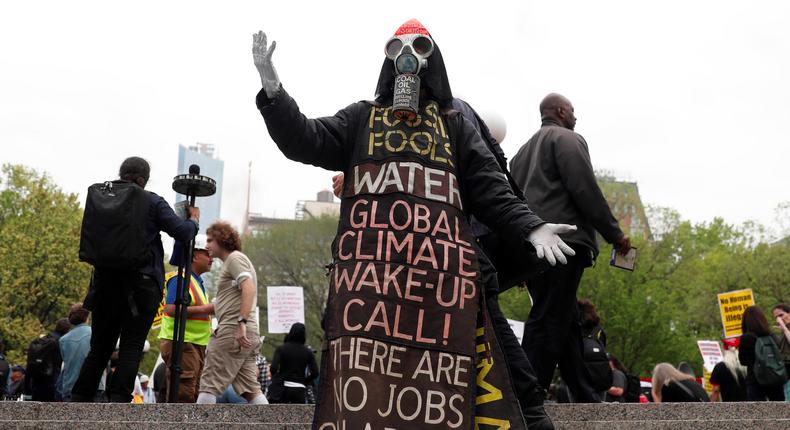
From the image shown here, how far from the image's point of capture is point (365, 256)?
4.57 metres

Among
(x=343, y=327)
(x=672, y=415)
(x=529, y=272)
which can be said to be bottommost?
(x=672, y=415)

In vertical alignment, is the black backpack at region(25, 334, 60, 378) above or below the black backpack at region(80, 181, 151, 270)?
below

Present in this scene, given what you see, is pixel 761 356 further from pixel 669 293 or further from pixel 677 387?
pixel 669 293

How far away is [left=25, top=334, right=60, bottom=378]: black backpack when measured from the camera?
11.0 metres

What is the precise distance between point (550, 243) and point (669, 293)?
4259cm

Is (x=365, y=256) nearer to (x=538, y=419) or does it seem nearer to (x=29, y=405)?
(x=538, y=419)

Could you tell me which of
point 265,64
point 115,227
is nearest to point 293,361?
point 115,227

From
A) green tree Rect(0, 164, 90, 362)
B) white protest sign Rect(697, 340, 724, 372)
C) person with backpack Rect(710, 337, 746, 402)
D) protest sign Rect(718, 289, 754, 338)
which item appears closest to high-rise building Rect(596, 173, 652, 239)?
green tree Rect(0, 164, 90, 362)

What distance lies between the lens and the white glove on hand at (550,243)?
448 cm

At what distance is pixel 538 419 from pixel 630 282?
38400 mm

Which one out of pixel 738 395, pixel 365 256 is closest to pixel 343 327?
pixel 365 256

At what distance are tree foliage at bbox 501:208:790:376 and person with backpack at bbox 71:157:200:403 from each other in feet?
112

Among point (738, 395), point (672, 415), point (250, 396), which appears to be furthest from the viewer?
point (738, 395)

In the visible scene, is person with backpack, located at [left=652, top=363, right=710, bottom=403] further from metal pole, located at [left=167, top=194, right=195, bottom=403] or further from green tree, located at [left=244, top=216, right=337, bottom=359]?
green tree, located at [left=244, top=216, right=337, bottom=359]
